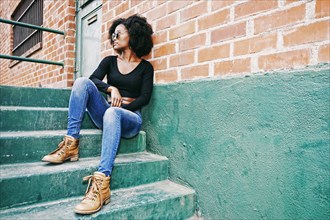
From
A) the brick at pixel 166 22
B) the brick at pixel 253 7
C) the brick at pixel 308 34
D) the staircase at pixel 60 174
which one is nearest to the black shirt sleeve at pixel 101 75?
the staircase at pixel 60 174

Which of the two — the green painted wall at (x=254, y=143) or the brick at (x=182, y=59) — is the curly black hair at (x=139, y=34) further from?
the green painted wall at (x=254, y=143)

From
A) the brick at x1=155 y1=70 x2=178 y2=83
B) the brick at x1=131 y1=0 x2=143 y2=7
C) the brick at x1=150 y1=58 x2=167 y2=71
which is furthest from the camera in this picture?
the brick at x1=131 y1=0 x2=143 y2=7

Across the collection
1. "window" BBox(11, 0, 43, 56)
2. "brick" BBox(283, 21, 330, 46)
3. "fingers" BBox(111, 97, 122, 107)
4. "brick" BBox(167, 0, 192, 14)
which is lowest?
"fingers" BBox(111, 97, 122, 107)

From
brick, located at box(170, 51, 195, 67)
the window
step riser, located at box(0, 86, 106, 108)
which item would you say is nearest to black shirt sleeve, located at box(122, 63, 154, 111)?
brick, located at box(170, 51, 195, 67)

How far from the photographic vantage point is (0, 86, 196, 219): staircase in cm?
137

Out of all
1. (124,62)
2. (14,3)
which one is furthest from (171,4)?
(14,3)

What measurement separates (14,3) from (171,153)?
20.5 ft

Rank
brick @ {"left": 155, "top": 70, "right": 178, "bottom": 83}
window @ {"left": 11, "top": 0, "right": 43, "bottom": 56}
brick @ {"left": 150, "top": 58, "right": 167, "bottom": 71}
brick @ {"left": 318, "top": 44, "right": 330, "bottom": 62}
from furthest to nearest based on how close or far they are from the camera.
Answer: window @ {"left": 11, "top": 0, "right": 43, "bottom": 56} < brick @ {"left": 150, "top": 58, "right": 167, "bottom": 71} < brick @ {"left": 155, "top": 70, "right": 178, "bottom": 83} < brick @ {"left": 318, "top": 44, "right": 330, "bottom": 62}

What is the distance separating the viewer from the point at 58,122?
6.69ft

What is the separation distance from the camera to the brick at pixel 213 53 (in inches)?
60.2

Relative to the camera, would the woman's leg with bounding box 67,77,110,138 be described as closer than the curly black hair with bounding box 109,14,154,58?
Yes

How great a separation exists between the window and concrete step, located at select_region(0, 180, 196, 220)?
→ 3.72 m

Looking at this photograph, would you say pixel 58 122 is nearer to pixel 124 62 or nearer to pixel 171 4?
pixel 124 62

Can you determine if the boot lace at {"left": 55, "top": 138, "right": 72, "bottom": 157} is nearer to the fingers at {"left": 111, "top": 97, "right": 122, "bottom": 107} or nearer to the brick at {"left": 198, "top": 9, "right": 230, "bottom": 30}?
the fingers at {"left": 111, "top": 97, "right": 122, "bottom": 107}
